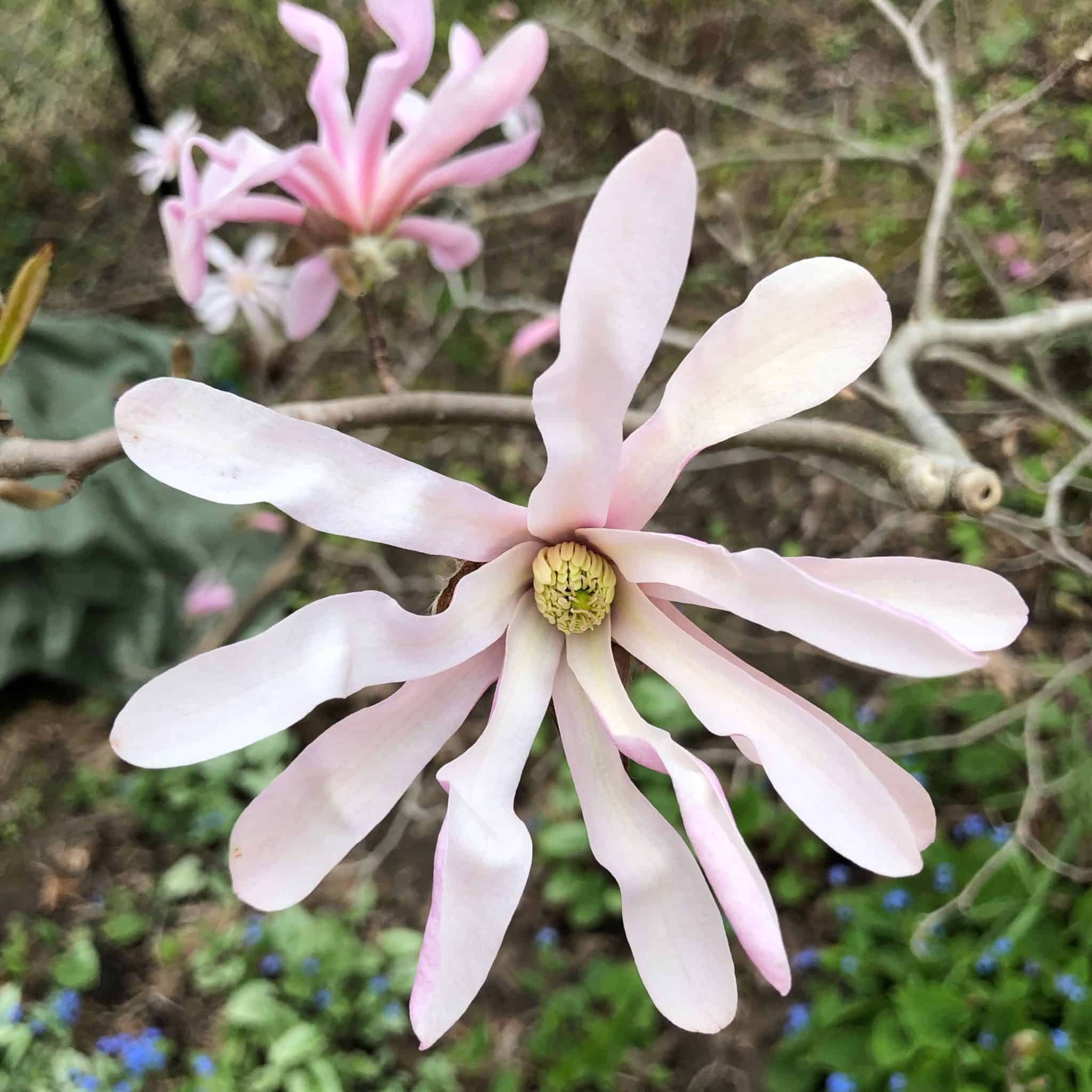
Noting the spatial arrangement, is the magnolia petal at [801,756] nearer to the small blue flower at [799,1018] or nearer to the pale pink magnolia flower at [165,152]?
the pale pink magnolia flower at [165,152]

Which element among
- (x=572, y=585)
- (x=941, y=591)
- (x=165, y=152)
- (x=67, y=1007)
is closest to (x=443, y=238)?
(x=165, y=152)

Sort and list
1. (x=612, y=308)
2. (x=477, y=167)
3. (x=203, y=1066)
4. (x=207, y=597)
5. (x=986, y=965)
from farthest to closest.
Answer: (x=207, y=597) → (x=203, y=1066) → (x=986, y=965) → (x=477, y=167) → (x=612, y=308)

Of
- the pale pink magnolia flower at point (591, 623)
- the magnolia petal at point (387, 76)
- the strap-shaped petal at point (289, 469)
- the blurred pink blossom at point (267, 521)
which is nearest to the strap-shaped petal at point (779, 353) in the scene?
the pale pink magnolia flower at point (591, 623)

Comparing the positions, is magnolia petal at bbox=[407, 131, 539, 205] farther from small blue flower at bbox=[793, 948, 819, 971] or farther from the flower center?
small blue flower at bbox=[793, 948, 819, 971]

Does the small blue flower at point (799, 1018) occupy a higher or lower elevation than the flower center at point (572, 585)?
lower

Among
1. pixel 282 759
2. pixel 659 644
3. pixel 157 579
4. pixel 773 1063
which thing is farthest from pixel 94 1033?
pixel 659 644

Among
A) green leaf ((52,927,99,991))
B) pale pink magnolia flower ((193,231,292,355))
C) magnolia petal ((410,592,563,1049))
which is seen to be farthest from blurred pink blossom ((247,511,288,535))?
magnolia petal ((410,592,563,1049))

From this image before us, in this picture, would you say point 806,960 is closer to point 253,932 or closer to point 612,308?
point 253,932
